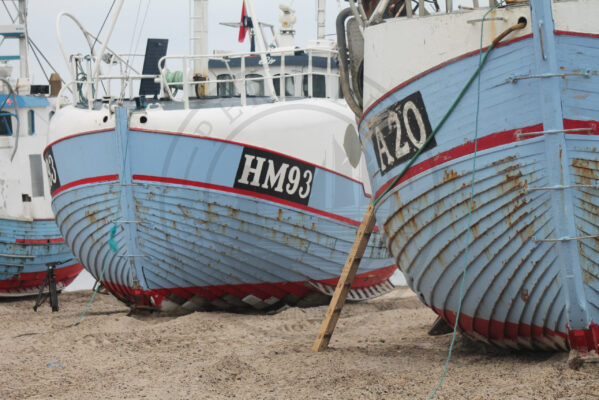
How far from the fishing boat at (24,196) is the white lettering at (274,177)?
705 centimetres

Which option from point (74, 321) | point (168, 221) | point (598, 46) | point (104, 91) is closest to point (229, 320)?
point (168, 221)

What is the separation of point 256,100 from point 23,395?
614 centimetres

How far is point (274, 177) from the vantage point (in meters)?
11.3

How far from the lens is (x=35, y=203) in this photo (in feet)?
56.3

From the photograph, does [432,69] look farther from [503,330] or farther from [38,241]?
[38,241]

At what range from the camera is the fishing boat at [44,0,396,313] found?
11.2 metres

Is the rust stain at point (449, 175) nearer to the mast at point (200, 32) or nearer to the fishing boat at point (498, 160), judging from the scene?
the fishing boat at point (498, 160)

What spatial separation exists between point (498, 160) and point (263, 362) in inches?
120

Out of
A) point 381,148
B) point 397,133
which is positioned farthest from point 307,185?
point 397,133

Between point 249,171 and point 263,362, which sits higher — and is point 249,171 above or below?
above

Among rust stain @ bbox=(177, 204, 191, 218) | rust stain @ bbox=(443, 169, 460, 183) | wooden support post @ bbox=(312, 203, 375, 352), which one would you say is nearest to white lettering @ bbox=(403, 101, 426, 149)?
rust stain @ bbox=(443, 169, 460, 183)

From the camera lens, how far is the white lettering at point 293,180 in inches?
448

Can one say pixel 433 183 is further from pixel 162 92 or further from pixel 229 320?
pixel 162 92

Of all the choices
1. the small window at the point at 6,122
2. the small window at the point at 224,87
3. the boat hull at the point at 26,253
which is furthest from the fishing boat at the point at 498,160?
the small window at the point at 6,122
